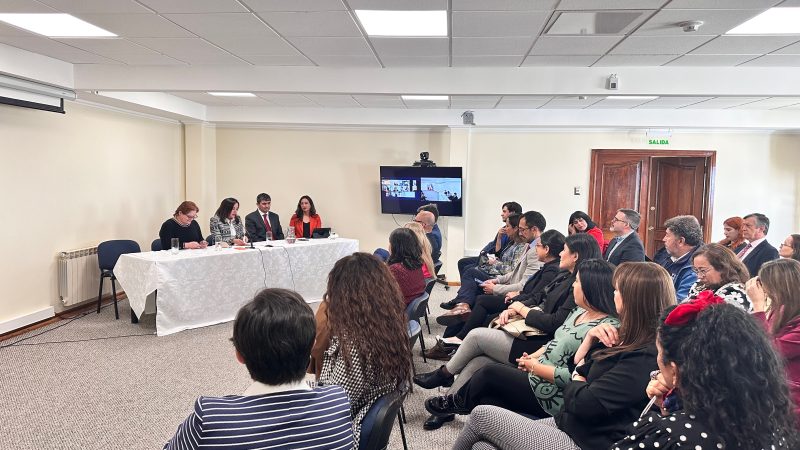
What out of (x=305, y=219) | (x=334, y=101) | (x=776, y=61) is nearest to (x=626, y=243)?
(x=776, y=61)

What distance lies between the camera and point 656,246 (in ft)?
27.1

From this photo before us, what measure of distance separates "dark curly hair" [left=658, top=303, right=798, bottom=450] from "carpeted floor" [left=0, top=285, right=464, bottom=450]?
193 cm

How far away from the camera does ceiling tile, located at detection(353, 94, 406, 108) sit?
646 centimetres

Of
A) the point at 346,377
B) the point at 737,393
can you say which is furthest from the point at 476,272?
the point at 737,393

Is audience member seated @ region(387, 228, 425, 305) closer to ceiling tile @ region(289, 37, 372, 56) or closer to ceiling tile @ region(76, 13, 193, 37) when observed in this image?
ceiling tile @ region(289, 37, 372, 56)

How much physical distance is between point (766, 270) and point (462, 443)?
5.48 feet

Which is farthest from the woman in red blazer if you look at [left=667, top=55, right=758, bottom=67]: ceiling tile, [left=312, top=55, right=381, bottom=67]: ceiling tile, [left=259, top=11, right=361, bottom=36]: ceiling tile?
[left=667, top=55, right=758, bottom=67]: ceiling tile

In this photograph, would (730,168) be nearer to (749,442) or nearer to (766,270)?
(766,270)

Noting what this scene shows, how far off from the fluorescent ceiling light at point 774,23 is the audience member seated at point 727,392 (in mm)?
2741

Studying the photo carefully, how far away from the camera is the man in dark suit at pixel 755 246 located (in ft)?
14.6

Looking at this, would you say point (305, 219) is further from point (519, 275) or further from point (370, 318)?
point (370, 318)

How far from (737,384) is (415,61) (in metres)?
3.93

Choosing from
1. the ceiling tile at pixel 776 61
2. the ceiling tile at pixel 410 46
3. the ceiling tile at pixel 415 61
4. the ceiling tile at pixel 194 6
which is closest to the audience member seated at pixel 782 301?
the ceiling tile at pixel 410 46

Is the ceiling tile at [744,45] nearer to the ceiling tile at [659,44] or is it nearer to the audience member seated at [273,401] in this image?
the ceiling tile at [659,44]
